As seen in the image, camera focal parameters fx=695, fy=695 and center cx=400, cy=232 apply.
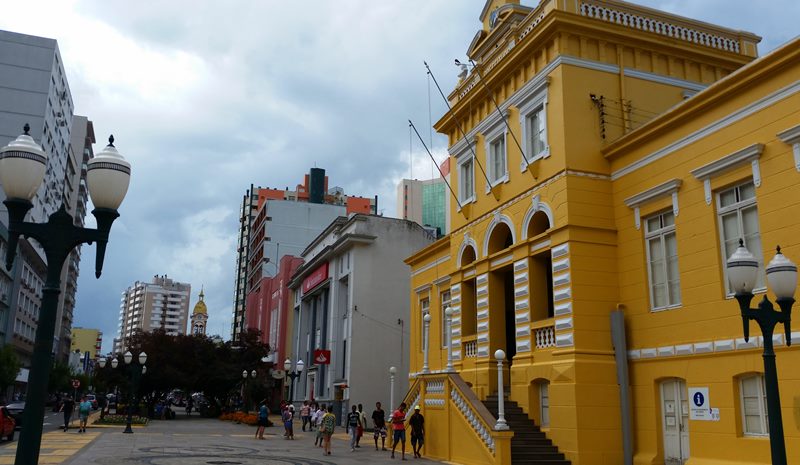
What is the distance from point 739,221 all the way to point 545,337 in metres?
6.13

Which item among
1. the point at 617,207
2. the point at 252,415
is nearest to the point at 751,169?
the point at 617,207

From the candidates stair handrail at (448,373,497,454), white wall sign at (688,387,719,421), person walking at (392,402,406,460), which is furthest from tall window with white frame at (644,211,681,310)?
person walking at (392,402,406,460)

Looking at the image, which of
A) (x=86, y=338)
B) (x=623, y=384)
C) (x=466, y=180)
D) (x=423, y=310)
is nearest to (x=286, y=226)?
(x=423, y=310)

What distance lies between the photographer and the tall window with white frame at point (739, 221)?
14.8 m

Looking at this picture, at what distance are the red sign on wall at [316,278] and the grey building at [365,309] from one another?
150 millimetres

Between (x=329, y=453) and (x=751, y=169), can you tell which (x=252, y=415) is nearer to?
(x=329, y=453)

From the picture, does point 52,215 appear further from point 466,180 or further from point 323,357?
point 323,357

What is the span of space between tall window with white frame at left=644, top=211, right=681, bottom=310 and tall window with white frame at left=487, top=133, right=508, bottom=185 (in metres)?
5.91

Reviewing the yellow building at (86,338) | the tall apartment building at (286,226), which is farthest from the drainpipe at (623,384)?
the yellow building at (86,338)

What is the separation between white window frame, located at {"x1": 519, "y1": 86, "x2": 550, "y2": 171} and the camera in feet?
65.5

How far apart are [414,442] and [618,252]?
8.53m

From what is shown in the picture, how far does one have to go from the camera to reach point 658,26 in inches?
824

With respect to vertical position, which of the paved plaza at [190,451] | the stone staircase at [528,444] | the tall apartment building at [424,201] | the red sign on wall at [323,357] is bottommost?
the paved plaza at [190,451]

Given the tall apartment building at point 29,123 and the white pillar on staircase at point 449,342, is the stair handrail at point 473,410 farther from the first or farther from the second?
the tall apartment building at point 29,123
